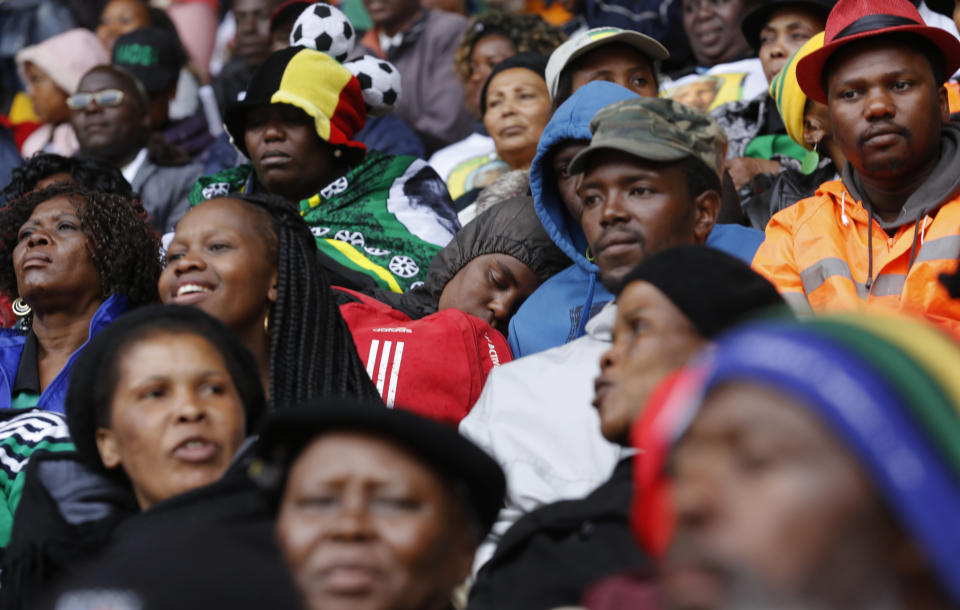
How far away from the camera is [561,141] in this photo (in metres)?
4.43

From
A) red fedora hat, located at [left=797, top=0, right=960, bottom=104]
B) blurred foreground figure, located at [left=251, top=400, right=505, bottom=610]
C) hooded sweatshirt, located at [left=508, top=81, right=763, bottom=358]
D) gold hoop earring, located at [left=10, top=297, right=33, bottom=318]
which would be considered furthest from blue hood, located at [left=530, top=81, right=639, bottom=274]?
blurred foreground figure, located at [left=251, top=400, right=505, bottom=610]

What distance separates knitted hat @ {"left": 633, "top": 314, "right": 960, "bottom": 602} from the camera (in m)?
1.31

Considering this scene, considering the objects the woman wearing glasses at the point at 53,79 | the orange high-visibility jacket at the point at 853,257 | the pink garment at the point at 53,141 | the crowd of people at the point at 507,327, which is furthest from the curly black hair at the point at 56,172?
the orange high-visibility jacket at the point at 853,257

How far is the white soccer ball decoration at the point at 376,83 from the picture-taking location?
18.7 feet

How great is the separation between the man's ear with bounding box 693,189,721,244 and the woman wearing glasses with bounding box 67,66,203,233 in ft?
12.1

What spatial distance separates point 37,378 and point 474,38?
11.1 ft

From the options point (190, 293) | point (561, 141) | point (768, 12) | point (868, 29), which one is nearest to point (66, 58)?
point (768, 12)

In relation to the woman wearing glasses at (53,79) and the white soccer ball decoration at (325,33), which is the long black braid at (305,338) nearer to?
the white soccer ball decoration at (325,33)

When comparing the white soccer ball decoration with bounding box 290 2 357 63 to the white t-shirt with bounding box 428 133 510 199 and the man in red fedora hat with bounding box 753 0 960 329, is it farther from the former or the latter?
the man in red fedora hat with bounding box 753 0 960 329

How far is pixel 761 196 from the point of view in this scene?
15.5 ft

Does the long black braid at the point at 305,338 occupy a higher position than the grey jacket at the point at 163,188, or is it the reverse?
the grey jacket at the point at 163,188

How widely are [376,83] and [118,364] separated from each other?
9.79ft

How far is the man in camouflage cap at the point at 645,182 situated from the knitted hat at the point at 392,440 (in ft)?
4.44

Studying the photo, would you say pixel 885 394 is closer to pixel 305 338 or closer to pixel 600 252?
pixel 600 252
